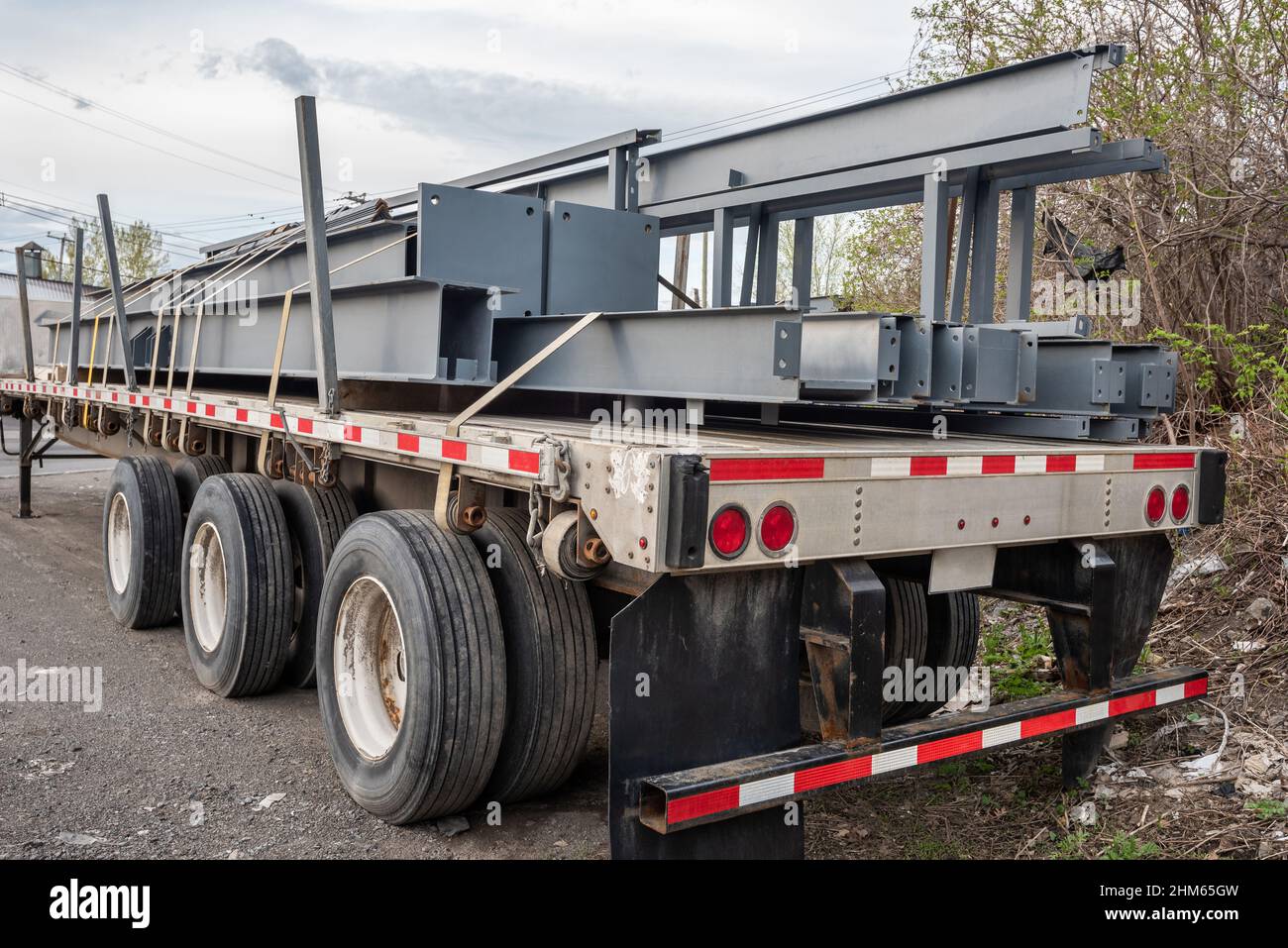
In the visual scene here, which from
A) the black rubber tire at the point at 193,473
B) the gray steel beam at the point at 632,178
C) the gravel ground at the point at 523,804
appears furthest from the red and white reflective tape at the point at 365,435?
the gray steel beam at the point at 632,178

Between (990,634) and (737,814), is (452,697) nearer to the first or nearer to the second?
(737,814)

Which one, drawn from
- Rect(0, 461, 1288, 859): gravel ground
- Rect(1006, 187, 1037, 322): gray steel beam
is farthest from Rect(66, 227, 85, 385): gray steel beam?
Rect(1006, 187, 1037, 322): gray steel beam

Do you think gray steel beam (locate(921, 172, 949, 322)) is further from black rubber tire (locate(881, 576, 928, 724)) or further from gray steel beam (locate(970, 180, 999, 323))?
black rubber tire (locate(881, 576, 928, 724))

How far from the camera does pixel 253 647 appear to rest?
4.84 metres

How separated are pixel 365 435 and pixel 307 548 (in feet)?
4.24

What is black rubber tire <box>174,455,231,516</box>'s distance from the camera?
610 cm

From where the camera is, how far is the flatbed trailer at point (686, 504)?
8.93 feet

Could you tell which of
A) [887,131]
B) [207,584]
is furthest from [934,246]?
[207,584]

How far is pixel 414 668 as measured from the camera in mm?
3260

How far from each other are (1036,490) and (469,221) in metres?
2.39

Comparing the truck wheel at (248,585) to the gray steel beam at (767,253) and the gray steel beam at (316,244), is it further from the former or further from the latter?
the gray steel beam at (767,253)

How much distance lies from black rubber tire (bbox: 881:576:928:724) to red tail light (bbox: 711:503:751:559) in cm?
166

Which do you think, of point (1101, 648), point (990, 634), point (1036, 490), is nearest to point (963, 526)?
point (1036, 490)

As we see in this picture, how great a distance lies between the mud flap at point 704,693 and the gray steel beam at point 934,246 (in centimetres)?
187
